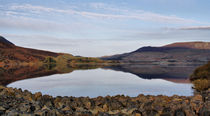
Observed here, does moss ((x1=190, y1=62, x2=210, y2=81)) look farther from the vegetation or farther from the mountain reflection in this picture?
the mountain reflection

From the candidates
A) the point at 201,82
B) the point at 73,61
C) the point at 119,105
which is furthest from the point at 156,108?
the point at 73,61

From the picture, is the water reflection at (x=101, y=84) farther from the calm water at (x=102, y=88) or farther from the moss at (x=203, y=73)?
the moss at (x=203, y=73)

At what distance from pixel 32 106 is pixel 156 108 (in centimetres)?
434

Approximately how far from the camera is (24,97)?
40.1 ft

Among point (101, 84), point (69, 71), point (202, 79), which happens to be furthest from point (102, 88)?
point (69, 71)

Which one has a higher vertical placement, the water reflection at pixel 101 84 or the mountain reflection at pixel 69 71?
the mountain reflection at pixel 69 71

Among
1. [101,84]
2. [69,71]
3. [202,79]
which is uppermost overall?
[69,71]

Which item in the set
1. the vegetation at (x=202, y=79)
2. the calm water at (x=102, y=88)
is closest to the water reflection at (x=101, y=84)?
the calm water at (x=102, y=88)

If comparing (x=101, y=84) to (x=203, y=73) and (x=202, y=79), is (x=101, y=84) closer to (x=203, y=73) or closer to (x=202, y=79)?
(x=202, y=79)

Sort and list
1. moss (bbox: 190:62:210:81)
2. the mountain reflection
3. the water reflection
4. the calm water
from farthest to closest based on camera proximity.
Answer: the mountain reflection < moss (bbox: 190:62:210:81) < the water reflection < the calm water

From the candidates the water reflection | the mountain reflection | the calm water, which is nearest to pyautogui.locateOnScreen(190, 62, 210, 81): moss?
the mountain reflection

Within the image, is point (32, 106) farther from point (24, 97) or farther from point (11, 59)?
point (11, 59)

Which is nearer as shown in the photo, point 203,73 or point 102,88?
point 102,88

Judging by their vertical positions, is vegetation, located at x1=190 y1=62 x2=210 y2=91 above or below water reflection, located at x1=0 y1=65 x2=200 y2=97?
above
